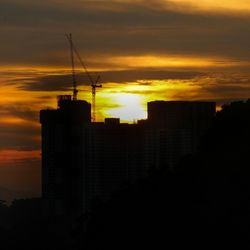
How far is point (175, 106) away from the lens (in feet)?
577

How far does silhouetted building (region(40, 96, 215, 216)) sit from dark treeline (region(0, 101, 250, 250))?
74.2 metres

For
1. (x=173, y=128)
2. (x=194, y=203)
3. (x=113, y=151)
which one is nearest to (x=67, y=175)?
(x=113, y=151)

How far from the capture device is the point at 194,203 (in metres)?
71.5

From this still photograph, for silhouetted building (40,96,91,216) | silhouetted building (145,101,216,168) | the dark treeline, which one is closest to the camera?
the dark treeline

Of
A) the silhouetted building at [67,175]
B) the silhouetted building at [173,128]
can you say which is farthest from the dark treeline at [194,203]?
the silhouetted building at [67,175]

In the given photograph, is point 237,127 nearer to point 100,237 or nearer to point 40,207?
point 100,237

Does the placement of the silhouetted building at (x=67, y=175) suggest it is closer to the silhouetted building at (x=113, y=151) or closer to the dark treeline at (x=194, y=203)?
the silhouetted building at (x=113, y=151)

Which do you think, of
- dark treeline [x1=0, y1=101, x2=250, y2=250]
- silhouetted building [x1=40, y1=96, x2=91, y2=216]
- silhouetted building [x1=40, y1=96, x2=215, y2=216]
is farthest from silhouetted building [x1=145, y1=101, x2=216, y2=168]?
dark treeline [x1=0, y1=101, x2=250, y2=250]

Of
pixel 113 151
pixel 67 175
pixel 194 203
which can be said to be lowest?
pixel 67 175

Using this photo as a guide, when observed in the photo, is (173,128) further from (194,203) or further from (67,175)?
(194,203)

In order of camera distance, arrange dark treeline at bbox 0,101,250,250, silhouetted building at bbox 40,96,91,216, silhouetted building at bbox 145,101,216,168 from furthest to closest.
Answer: silhouetted building at bbox 40,96,91,216 < silhouetted building at bbox 145,101,216,168 < dark treeline at bbox 0,101,250,250

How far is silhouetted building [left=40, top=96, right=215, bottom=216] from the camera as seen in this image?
166 m

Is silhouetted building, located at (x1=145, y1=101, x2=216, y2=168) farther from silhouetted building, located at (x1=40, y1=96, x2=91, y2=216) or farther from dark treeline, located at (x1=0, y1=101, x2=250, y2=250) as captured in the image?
dark treeline, located at (x1=0, y1=101, x2=250, y2=250)

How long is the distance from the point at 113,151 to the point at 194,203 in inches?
4346
